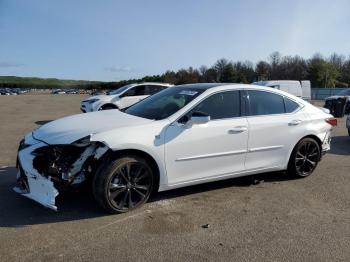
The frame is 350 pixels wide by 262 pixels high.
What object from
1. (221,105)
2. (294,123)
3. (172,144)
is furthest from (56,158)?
(294,123)

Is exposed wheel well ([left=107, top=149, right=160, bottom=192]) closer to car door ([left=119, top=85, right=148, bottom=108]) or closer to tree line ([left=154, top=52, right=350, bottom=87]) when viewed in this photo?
car door ([left=119, top=85, right=148, bottom=108])

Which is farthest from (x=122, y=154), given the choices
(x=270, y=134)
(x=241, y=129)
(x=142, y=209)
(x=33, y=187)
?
(x=270, y=134)

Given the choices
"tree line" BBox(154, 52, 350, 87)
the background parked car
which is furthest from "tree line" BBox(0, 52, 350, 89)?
the background parked car

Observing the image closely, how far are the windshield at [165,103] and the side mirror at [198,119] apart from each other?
0.91 ft

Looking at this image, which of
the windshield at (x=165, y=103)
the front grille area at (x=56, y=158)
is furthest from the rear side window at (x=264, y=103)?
the front grille area at (x=56, y=158)

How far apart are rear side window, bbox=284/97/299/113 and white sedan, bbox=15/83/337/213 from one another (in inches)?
0.7

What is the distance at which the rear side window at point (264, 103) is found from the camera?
19.0 ft

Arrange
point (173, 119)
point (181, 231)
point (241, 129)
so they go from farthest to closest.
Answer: point (241, 129) < point (173, 119) < point (181, 231)

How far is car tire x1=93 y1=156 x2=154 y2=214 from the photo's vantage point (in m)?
4.49

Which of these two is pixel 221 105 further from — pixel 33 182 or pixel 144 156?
pixel 33 182

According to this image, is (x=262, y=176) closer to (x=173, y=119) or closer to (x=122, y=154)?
(x=173, y=119)

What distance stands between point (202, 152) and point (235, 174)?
0.77m

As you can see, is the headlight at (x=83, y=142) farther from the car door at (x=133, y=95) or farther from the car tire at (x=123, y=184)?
the car door at (x=133, y=95)

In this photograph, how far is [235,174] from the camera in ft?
18.4
